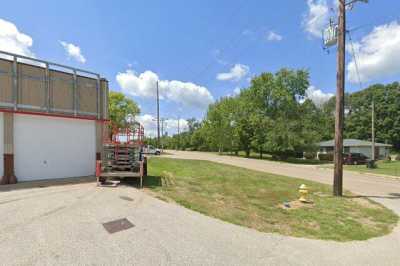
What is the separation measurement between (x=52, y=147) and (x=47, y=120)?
127 centimetres

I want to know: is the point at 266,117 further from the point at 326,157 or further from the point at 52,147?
the point at 52,147

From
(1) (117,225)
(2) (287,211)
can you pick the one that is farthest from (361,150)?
(1) (117,225)

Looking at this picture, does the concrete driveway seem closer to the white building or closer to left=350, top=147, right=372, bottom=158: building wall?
the white building

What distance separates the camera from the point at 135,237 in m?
4.96

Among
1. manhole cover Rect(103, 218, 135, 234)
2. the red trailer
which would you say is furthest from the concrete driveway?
the red trailer

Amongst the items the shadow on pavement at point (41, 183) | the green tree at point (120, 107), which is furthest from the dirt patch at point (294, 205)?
the green tree at point (120, 107)

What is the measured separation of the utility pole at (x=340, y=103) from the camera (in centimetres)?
1011

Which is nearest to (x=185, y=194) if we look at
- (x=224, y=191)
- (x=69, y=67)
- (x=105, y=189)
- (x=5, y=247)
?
(x=224, y=191)

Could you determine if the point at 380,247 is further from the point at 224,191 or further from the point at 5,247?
the point at 5,247

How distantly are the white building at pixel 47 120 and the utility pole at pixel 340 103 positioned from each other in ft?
36.7

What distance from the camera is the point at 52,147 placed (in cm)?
1202

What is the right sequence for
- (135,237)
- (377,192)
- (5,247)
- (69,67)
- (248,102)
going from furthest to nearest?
(248,102)
(69,67)
(377,192)
(135,237)
(5,247)

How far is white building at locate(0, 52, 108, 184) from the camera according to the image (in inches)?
424

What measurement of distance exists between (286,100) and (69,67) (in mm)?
30910
